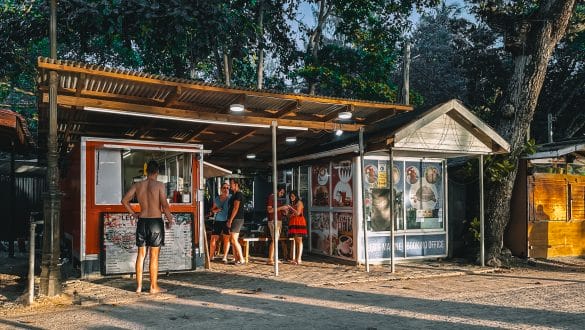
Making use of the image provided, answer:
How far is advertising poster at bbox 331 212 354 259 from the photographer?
11.4 metres

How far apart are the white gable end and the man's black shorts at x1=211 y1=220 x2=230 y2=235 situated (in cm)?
413

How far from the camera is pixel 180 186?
999cm

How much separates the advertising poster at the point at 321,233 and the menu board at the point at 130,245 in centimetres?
380

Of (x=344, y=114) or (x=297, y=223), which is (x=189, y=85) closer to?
(x=344, y=114)

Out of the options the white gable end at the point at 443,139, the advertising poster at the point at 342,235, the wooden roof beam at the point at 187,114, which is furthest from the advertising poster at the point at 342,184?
the white gable end at the point at 443,139

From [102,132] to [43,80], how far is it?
4263mm

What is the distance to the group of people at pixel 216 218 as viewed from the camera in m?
7.65

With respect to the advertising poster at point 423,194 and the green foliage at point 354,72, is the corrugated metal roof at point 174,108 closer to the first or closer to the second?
the advertising poster at point 423,194

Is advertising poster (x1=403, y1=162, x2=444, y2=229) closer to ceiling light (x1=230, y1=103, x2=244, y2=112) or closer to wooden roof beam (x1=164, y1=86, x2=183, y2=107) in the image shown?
ceiling light (x1=230, y1=103, x2=244, y2=112)

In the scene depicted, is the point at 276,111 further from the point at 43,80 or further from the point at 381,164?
the point at 43,80

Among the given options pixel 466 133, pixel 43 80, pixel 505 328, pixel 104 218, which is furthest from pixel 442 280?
pixel 43 80

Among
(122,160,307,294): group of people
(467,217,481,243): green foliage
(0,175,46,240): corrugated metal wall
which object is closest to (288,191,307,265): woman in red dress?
(122,160,307,294): group of people

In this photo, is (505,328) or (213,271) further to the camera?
(213,271)

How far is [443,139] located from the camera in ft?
34.1
